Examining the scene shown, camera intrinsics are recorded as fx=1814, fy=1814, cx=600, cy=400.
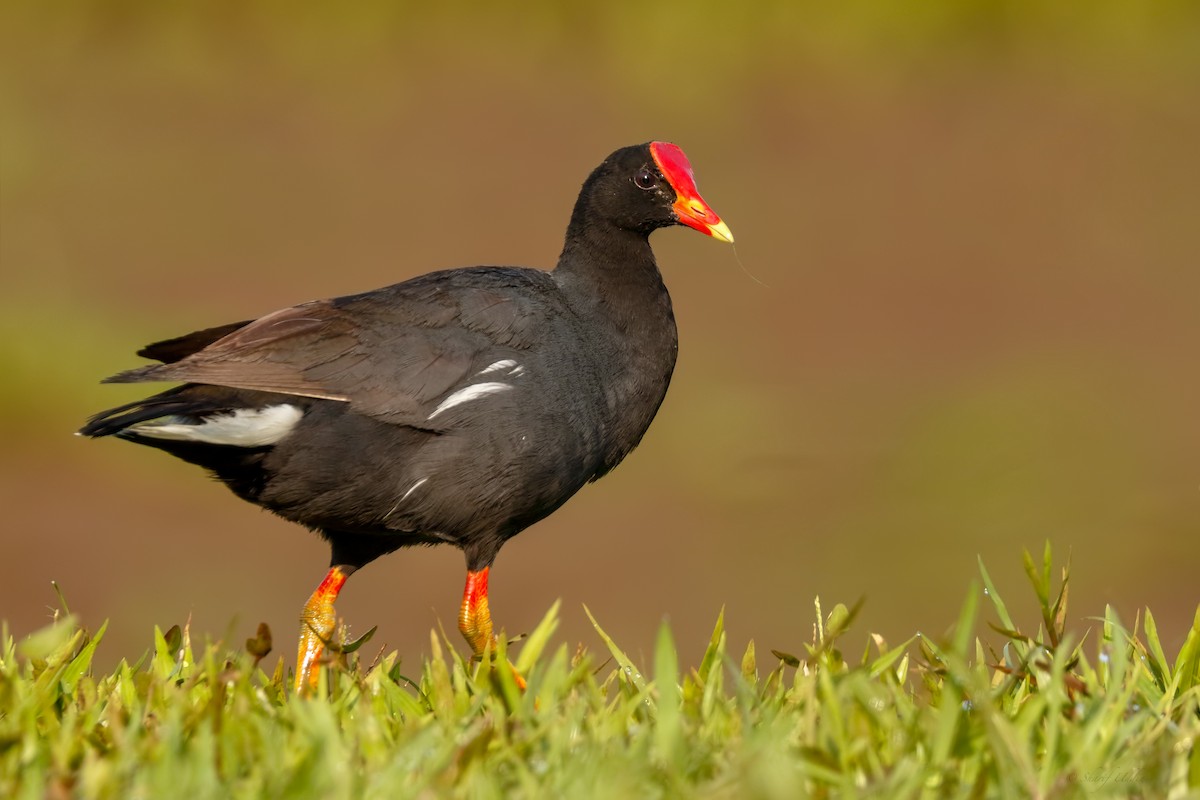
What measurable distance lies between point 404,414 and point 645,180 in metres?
1.06

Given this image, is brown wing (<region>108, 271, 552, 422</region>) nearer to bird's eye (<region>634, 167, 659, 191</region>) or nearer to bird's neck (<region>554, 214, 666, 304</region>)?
bird's neck (<region>554, 214, 666, 304</region>)

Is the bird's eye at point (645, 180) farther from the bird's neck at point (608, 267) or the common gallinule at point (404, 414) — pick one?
the common gallinule at point (404, 414)

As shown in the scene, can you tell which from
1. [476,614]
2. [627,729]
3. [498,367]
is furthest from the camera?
[476,614]

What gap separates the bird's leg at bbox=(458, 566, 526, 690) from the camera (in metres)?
4.50

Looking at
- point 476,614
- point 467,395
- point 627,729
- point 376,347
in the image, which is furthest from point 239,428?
point 627,729

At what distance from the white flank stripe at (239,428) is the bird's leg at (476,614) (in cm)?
61

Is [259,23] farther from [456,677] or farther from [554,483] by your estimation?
[456,677]

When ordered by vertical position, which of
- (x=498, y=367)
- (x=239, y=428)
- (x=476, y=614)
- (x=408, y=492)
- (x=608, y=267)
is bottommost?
(x=476, y=614)

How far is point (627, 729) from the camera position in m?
3.14

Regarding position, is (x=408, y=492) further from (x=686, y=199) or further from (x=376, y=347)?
(x=686, y=199)

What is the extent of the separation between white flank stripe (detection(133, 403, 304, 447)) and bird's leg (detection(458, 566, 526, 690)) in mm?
608

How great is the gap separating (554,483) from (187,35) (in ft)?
23.0

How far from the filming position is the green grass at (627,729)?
2.75 meters

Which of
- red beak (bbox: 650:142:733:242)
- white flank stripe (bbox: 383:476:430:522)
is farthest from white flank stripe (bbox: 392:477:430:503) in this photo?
red beak (bbox: 650:142:733:242)
